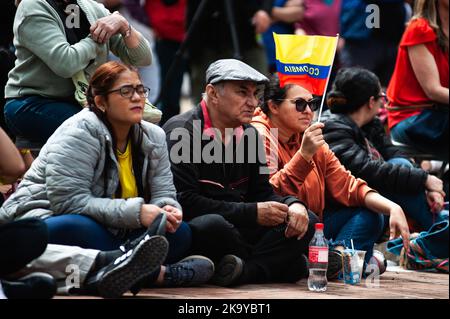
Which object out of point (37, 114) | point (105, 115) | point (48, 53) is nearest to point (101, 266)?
point (105, 115)

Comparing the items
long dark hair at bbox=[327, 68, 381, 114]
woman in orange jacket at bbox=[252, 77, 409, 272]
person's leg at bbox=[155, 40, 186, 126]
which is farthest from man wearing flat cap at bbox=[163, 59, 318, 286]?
person's leg at bbox=[155, 40, 186, 126]

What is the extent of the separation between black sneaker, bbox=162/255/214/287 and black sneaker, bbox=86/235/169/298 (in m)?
0.70

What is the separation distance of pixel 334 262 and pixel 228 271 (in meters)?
0.86

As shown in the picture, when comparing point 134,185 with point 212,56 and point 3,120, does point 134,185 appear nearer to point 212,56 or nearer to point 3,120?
point 3,120

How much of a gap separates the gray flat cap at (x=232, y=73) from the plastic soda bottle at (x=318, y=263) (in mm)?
881

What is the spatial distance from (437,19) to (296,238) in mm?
2730

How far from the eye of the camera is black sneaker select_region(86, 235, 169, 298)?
189 inches

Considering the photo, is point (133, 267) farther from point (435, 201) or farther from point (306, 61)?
point (435, 201)

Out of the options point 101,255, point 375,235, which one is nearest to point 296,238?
point 375,235

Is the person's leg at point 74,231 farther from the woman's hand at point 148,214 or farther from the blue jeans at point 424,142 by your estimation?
the blue jeans at point 424,142

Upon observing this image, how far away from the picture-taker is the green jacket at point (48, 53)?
19.5ft

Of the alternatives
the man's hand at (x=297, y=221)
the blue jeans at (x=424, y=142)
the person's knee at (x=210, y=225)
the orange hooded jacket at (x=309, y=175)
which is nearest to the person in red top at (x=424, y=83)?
the blue jeans at (x=424, y=142)

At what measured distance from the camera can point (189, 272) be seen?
5.61 metres

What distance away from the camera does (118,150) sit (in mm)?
5551
